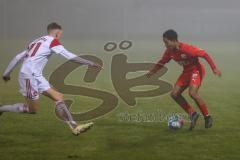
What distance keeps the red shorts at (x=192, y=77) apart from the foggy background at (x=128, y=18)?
2404 cm

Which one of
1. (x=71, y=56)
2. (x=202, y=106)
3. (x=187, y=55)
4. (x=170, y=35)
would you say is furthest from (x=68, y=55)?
(x=202, y=106)

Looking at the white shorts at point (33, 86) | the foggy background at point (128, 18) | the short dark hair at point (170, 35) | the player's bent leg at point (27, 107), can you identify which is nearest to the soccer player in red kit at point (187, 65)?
the short dark hair at point (170, 35)

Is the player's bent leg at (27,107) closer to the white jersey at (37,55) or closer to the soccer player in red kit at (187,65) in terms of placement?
the white jersey at (37,55)

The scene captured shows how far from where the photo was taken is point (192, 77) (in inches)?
385

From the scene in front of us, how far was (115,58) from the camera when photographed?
560 inches

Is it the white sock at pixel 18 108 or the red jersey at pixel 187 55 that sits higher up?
the red jersey at pixel 187 55

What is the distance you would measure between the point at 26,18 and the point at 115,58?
2123 cm

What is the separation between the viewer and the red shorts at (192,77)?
9.74m

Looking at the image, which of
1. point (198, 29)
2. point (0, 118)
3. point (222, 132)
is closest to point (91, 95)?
point (0, 118)

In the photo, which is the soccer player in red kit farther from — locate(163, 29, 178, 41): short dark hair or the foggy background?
the foggy background

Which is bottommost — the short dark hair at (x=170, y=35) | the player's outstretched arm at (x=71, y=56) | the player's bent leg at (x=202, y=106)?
the player's bent leg at (x=202, y=106)

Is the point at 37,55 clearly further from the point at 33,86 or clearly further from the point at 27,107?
the point at 27,107

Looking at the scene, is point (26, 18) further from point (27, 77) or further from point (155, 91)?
point (27, 77)

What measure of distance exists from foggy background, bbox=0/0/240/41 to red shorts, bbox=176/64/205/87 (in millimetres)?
24037
